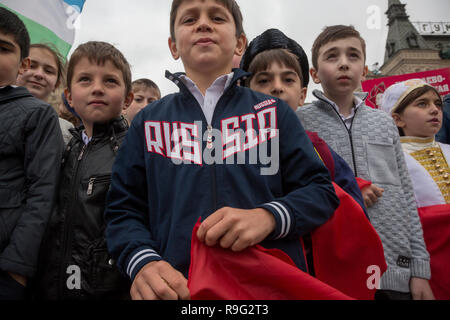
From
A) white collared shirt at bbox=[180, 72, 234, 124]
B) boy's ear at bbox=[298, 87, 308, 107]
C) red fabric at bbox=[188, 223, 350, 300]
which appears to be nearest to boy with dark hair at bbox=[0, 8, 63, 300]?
white collared shirt at bbox=[180, 72, 234, 124]

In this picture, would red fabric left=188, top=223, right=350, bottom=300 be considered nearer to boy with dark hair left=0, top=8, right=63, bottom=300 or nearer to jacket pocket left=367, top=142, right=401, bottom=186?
boy with dark hair left=0, top=8, right=63, bottom=300

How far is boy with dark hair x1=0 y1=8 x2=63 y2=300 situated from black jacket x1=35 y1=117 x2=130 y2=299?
0.36 ft

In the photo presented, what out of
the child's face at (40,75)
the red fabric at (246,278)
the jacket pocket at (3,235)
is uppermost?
the child's face at (40,75)

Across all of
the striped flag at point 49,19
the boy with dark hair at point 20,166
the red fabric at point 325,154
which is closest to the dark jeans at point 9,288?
the boy with dark hair at point 20,166

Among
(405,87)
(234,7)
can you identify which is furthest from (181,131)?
(405,87)

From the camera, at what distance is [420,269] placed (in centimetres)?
165

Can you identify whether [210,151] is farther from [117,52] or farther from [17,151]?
[117,52]

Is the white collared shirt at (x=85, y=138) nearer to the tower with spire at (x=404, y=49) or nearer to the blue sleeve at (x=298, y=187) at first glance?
the blue sleeve at (x=298, y=187)

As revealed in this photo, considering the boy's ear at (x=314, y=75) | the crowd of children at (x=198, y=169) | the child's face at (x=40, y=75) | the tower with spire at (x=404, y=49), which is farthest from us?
the tower with spire at (x=404, y=49)

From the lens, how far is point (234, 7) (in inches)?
60.0

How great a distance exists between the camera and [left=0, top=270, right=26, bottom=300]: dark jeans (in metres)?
1.30

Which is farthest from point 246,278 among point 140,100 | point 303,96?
point 140,100

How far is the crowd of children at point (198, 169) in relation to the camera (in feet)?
3.45
